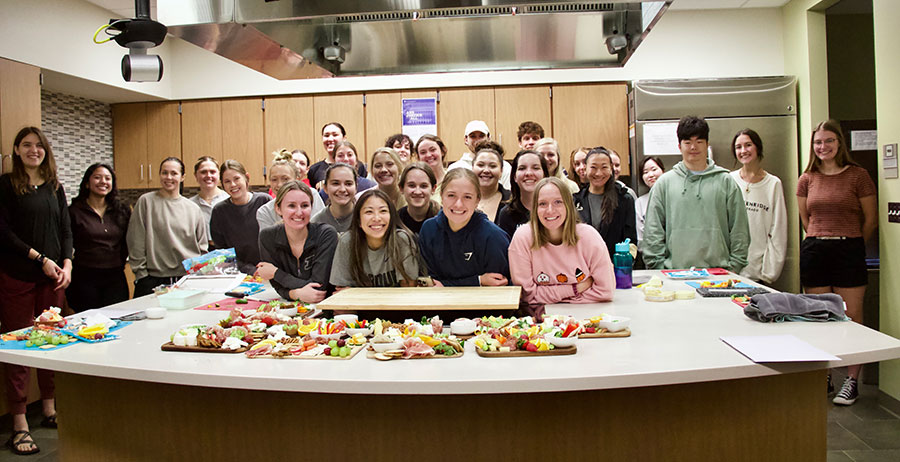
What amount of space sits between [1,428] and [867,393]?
5148 mm

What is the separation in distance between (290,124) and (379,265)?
3.42 m

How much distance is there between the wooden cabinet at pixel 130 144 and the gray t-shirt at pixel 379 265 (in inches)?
163

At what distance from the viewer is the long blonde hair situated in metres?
2.37

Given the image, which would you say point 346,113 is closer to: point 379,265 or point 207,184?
point 207,184

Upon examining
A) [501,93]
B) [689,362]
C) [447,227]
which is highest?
[501,93]

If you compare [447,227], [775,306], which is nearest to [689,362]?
[775,306]

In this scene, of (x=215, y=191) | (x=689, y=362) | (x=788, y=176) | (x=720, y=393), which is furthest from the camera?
(x=788, y=176)

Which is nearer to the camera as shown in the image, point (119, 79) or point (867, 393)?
point (867, 393)

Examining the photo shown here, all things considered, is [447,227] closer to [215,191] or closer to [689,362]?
[689,362]

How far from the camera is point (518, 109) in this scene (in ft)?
17.3

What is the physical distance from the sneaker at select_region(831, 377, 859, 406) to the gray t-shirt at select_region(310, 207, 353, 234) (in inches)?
118

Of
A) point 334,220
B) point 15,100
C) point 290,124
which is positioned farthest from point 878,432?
point 15,100

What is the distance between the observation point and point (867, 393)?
142 inches

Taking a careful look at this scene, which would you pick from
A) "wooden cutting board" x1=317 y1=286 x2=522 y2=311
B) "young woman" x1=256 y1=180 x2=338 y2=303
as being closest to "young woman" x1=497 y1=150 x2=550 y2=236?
"wooden cutting board" x1=317 y1=286 x2=522 y2=311
